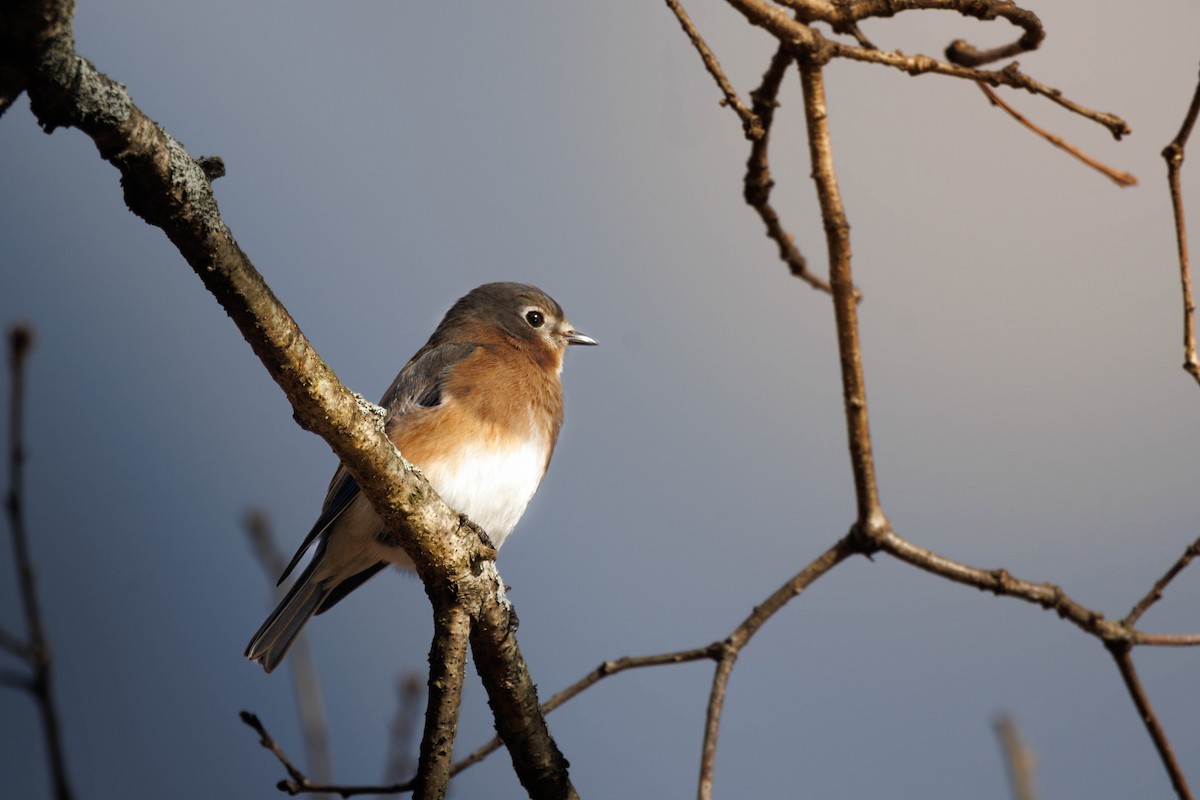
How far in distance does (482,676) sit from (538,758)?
33cm

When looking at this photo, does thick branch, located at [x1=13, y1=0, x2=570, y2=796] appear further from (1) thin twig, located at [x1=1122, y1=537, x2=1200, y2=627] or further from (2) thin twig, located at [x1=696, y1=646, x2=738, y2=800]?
(1) thin twig, located at [x1=1122, y1=537, x2=1200, y2=627]

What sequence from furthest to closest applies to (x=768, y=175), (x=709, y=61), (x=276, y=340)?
1. (x=768, y=175)
2. (x=709, y=61)
3. (x=276, y=340)

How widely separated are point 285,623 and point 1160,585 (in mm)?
3821

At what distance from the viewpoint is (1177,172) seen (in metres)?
3.23

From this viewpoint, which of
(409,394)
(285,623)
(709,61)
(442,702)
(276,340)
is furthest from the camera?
(409,394)

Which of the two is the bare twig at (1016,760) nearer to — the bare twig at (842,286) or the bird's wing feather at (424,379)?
the bare twig at (842,286)

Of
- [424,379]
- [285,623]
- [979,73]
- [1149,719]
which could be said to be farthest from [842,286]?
[285,623]

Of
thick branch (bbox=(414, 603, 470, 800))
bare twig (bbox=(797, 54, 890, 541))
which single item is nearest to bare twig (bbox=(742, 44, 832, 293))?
bare twig (bbox=(797, 54, 890, 541))

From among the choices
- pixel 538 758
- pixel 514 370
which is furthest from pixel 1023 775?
pixel 514 370

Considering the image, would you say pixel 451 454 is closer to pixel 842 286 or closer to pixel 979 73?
pixel 842 286

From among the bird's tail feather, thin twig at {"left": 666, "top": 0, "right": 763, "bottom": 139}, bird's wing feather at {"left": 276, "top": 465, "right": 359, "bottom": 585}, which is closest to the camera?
thin twig at {"left": 666, "top": 0, "right": 763, "bottom": 139}

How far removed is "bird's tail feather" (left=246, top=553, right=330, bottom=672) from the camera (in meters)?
5.23

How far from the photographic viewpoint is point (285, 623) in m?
5.30

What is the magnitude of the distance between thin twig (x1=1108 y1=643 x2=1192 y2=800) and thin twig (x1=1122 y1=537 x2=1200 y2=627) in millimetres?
109
